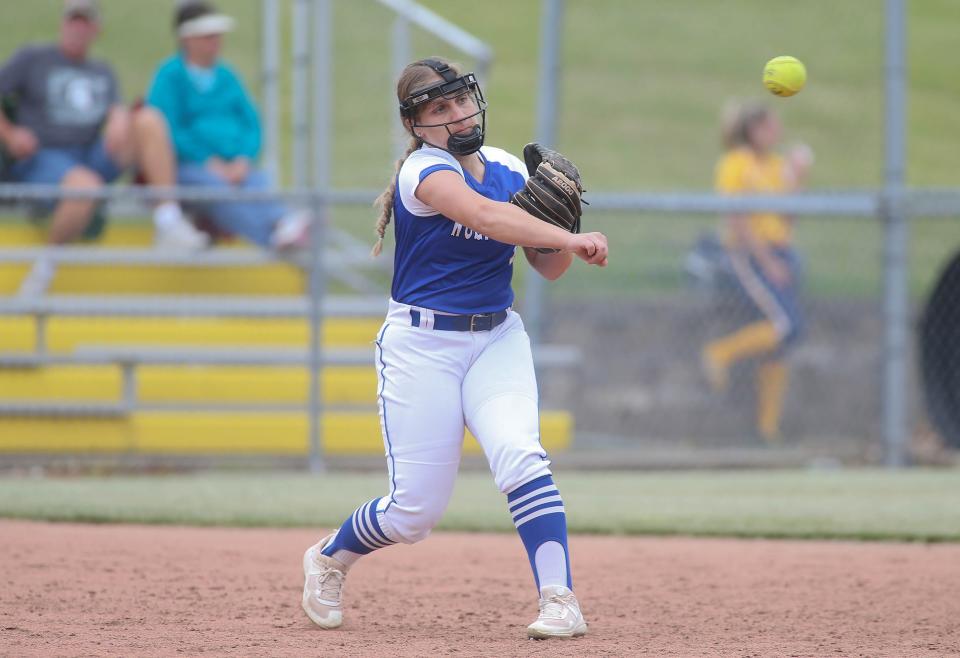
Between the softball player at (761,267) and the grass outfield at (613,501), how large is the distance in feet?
3.01

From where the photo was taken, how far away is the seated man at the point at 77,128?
30.6 ft

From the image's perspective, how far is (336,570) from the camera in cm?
446

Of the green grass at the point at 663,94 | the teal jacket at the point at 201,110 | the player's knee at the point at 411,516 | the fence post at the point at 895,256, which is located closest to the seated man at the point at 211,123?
the teal jacket at the point at 201,110

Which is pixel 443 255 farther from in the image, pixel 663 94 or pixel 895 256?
pixel 663 94

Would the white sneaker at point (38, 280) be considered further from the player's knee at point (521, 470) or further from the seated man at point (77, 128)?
the player's knee at point (521, 470)

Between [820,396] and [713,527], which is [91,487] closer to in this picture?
[713,527]

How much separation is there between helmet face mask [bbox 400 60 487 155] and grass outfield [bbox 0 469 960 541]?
2.92 m

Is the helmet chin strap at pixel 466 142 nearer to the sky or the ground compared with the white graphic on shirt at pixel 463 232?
nearer to the sky

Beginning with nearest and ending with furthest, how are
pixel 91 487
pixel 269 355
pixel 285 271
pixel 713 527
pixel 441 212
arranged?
pixel 441 212 < pixel 713 527 < pixel 91 487 < pixel 269 355 < pixel 285 271

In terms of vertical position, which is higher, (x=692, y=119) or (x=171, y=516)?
(x=692, y=119)

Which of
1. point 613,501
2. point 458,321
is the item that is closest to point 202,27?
point 613,501

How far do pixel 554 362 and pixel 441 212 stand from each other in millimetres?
4693

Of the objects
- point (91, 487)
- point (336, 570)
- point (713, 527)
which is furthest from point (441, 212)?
point (91, 487)

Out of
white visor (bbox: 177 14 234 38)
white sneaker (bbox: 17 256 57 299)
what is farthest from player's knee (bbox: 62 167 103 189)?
white visor (bbox: 177 14 234 38)
